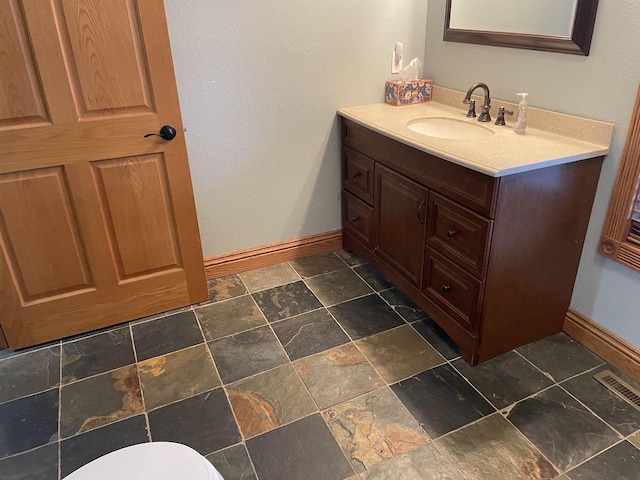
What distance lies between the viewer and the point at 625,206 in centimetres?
179

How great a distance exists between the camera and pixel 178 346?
2170 millimetres

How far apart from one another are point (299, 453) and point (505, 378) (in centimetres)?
87

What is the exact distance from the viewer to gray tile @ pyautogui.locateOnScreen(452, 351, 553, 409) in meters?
1.84

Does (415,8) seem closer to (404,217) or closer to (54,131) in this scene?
(404,217)

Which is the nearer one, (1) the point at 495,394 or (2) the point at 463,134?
(1) the point at 495,394

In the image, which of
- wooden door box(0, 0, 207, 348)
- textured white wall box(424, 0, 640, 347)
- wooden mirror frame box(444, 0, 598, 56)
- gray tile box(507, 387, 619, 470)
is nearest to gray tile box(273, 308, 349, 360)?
wooden door box(0, 0, 207, 348)

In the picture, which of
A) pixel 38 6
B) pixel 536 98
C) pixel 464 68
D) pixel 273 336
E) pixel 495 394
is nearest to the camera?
pixel 38 6

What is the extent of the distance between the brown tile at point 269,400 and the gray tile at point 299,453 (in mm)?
42

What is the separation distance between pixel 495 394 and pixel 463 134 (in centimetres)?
118

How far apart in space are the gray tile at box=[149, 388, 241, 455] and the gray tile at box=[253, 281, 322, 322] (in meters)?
0.57

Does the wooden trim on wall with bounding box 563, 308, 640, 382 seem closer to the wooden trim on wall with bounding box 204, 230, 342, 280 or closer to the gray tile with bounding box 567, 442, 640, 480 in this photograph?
the gray tile with bounding box 567, 442, 640, 480

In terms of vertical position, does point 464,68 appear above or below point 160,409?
above

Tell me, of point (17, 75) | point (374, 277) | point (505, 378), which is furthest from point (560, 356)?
point (17, 75)

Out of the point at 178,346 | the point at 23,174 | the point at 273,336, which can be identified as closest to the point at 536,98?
the point at 273,336
